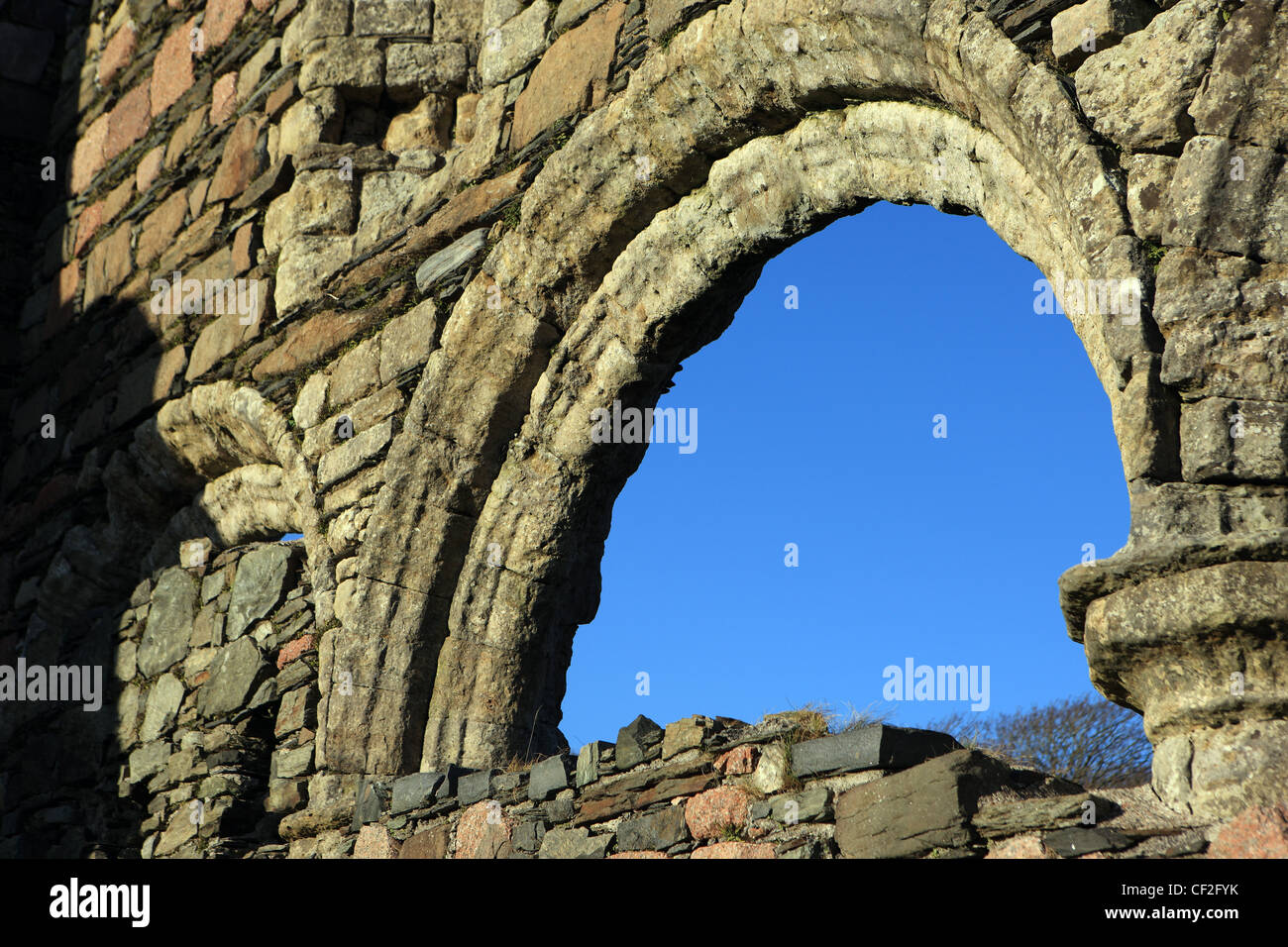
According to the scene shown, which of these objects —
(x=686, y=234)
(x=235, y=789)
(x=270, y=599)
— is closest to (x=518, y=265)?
(x=686, y=234)

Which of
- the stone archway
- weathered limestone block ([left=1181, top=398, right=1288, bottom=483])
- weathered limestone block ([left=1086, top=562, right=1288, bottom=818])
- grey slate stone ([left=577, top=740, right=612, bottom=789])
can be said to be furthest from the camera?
the stone archway

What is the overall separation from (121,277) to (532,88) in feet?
10.4

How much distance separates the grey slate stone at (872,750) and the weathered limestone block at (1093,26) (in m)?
1.67

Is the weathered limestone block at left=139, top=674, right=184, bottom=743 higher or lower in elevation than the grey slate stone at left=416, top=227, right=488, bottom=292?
lower

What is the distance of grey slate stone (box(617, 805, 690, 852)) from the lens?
141 inches

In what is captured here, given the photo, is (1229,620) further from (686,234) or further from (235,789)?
(235,789)

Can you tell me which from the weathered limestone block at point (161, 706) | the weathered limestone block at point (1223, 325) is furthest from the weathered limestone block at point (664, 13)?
the weathered limestone block at point (161, 706)

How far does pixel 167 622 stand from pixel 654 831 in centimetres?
344

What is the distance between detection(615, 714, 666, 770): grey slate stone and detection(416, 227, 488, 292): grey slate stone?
2004mm

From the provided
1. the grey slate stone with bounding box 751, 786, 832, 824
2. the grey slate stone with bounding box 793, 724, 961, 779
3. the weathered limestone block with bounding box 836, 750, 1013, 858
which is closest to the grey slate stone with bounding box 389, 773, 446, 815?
the grey slate stone with bounding box 751, 786, 832, 824

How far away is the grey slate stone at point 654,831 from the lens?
3578mm

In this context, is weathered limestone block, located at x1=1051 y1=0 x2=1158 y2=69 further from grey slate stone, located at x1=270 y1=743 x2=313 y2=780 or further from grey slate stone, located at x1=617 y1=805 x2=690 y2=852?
grey slate stone, located at x1=270 y1=743 x2=313 y2=780

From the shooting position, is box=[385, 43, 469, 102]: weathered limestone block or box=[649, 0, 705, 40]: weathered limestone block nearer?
box=[649, 0, 705, 40]: weathered limestone block

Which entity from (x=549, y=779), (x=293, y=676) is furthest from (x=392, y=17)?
(x=549, y=779)
